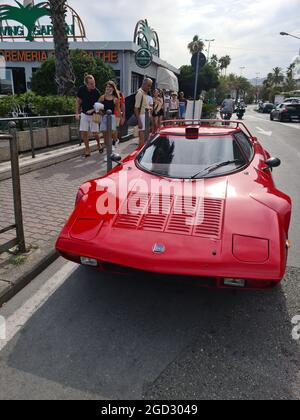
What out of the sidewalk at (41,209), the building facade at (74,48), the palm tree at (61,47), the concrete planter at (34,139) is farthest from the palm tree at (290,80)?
the sidewalk at (41,209)

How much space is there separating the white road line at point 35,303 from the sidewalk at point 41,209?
0.19 m

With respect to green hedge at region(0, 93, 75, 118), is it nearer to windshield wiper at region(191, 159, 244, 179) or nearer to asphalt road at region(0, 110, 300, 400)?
asphalt road at region(0, 110, 300, 400)

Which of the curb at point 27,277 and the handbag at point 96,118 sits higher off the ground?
the handbag at point 96,118

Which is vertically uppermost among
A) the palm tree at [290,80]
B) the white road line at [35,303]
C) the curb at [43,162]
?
the palm tree at [290,80]

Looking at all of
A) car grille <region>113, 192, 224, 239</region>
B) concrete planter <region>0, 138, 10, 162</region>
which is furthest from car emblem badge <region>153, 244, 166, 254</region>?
concrete planter <region>0, 138, 10, 162</region>

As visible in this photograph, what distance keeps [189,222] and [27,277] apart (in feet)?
5.38

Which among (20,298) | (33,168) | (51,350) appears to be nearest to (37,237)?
(20,298)

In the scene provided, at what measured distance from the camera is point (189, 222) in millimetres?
2732

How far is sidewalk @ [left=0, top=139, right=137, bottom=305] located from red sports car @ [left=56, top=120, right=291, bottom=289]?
730 millimetres

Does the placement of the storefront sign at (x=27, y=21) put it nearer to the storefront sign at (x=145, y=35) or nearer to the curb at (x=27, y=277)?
the storefront sign at (x=145, y=35)

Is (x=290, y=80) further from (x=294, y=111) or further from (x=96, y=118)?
(x=96, y=118)

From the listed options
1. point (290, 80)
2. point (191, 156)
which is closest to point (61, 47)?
point (191, 156)

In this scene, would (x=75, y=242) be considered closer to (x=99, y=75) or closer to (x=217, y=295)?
(x=217, y=295)

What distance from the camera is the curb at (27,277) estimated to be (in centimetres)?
297
